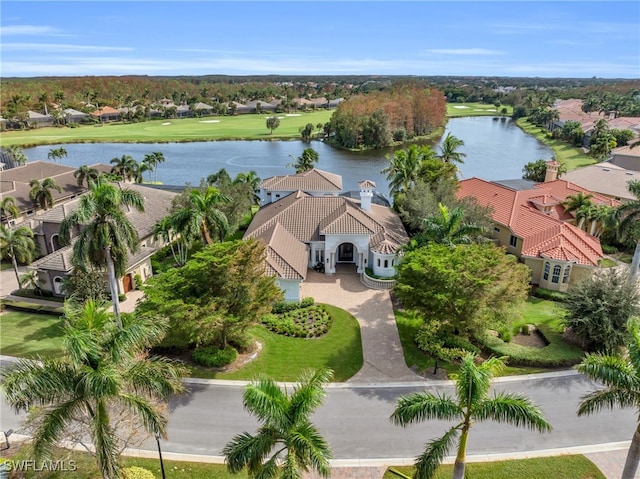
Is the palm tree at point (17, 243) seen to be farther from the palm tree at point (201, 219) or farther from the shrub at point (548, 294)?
the shrub at point (548, 294)

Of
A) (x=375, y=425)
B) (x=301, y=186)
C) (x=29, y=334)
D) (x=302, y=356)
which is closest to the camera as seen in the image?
(x=375, y=425)

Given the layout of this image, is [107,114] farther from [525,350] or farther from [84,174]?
[525,350]

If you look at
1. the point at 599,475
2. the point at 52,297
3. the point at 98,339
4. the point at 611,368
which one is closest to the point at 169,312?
the point at 98,339

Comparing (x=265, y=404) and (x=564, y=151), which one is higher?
(x=265, y=404)

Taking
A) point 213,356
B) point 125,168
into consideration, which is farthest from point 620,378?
point 125,168

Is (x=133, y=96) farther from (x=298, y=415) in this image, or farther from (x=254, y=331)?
(x=298, y=415)

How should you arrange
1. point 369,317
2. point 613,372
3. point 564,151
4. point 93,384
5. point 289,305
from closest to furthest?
point 93,384 < point 613,372 < point 369,317 < point 289,305 < point 564,151
